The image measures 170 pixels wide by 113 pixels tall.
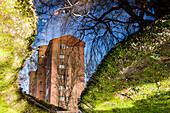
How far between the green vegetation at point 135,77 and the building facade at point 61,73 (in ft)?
0.90

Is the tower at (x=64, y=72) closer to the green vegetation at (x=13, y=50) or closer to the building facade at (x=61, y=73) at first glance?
the building facade at (x=61, y=73)

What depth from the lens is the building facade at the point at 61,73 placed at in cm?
216

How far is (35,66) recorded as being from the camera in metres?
2.23

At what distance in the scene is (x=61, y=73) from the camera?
229cm

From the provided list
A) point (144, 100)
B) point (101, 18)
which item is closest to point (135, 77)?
point (144, 100)

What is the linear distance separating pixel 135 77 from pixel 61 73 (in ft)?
5.18

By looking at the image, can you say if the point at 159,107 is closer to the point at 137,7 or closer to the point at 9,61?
the point at 137,7

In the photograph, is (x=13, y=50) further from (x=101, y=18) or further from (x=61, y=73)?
(x=101, y=18)

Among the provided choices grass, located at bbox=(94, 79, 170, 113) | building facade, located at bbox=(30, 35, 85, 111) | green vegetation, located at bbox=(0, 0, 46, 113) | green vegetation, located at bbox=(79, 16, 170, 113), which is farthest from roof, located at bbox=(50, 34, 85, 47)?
grass, located at bbox=(94, 79, 170, 113)

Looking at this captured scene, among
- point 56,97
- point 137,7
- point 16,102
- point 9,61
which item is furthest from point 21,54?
point 137,7

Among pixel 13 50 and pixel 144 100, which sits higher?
pixel 13 50

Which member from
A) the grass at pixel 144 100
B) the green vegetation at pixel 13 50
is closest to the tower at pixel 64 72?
the green vegetation at pixel 13 50

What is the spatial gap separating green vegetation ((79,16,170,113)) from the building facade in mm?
275

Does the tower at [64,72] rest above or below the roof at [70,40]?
below
